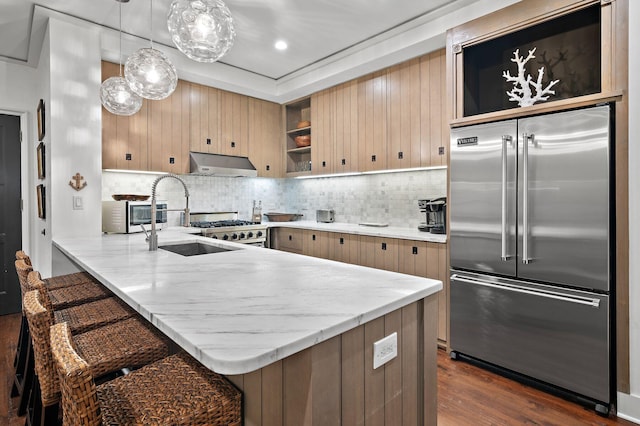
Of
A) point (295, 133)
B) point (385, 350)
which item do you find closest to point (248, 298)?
point (385, 350)

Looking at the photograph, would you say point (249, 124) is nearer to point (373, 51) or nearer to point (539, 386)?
point (373, 51)

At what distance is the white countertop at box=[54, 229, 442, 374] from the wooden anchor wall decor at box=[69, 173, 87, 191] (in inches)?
49.0

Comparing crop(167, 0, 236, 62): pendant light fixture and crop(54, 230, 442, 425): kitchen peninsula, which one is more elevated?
crop(167, 0, 236, 62): pendant light fixture

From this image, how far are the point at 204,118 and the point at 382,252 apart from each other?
2.62 metres

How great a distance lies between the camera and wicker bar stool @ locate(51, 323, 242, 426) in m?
0.83

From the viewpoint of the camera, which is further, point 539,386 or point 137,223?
point 137,223

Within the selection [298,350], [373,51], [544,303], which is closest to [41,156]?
[373,51]

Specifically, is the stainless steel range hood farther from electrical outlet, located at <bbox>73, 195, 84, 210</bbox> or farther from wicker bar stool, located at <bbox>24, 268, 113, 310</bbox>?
wicker bar stool, located at <bbox>24, 268, 113, 310</bbox>

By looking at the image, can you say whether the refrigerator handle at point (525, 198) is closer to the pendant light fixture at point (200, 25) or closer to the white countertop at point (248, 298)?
the white countertop at point (248, 298)

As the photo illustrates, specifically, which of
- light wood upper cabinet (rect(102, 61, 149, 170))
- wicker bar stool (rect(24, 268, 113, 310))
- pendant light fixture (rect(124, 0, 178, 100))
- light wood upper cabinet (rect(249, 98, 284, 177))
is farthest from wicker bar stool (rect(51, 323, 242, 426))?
light wood upper cabinet (rect(249, 98, 284, 177))

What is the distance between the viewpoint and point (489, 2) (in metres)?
2.63

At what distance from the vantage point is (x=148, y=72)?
206 centimetres

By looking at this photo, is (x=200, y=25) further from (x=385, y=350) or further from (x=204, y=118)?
(x=204, y=118)

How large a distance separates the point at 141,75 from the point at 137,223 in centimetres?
165
